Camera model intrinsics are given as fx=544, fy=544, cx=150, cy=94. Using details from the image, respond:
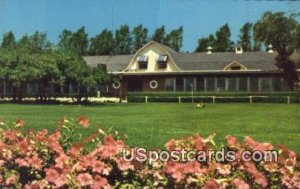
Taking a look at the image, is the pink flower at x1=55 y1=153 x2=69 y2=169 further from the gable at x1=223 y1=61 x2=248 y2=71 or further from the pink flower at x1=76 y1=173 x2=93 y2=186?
the gable at x1=223 y1=61 x2=248 y2=71

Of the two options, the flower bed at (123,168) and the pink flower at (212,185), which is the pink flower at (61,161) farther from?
the pink flower at (212,185)

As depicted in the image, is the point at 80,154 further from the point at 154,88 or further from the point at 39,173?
the point at 154,88

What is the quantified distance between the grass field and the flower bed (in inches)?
77.6

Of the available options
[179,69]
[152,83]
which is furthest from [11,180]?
[179,69]

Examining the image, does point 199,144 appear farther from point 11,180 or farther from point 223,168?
point 11,180

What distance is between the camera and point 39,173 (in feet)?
9.30

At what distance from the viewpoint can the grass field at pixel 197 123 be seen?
247 inches

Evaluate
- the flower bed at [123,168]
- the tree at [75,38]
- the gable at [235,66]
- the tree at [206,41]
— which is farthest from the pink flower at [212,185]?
the gable at [235,66]

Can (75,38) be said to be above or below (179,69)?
below

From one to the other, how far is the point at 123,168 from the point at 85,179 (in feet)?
0.62

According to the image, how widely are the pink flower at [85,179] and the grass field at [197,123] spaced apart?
2.25m

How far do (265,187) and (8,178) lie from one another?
130 centimetres

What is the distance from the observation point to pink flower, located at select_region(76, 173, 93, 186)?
8.45 ft

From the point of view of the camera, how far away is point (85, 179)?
2588mm
